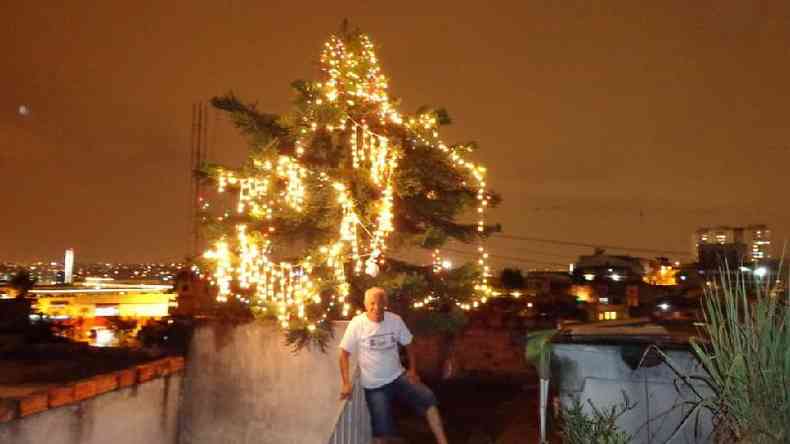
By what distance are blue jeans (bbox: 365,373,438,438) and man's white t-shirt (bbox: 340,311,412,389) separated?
0.20ft

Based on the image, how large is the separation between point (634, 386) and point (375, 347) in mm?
2100

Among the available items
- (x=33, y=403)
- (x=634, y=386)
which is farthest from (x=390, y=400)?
→ (x=33, y=403)

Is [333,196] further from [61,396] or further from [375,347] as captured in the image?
[61,396]

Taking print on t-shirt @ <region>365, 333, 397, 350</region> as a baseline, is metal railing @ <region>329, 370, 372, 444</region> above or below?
below

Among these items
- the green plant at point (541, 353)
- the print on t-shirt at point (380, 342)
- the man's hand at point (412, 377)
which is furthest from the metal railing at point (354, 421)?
the green plant at point (541, 353)

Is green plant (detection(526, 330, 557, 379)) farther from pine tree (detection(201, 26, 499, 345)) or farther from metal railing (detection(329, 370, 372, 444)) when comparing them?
pine tree (detection(201, 26, 499, 345))

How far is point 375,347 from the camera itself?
6379 millimetres

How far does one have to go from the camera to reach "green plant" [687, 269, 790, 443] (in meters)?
3.88

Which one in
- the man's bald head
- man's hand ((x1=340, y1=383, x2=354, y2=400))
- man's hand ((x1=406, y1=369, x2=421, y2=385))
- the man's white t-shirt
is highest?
the man's bald head

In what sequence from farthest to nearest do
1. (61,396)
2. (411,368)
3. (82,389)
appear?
(411,368), (82,389), (61,396)

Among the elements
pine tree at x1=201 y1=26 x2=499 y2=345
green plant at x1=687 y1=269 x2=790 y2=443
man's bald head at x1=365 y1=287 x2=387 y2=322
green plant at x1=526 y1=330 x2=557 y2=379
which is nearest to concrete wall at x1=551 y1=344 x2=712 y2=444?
green plant at x1=526 y1=330 x2=557 y2=379

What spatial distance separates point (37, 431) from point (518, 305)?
2247 centimetres

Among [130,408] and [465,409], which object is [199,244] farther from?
[465,409]

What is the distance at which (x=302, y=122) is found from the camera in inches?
306
